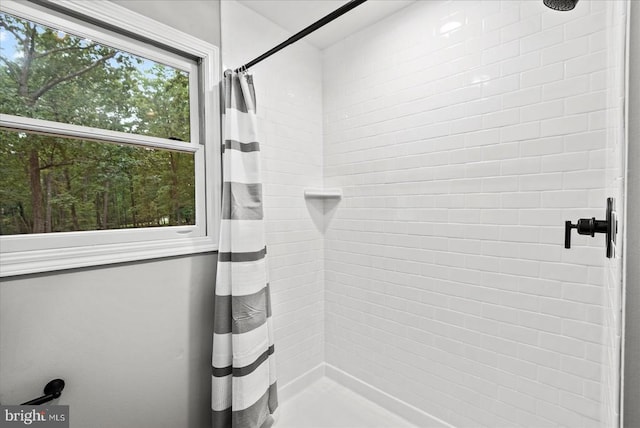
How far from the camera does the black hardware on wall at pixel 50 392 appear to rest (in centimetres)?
105

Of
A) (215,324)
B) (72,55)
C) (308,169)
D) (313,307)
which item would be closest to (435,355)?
(313,307)

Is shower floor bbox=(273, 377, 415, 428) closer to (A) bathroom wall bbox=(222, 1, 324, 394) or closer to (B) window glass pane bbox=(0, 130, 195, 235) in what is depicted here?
(A) bathroom wall bbox=(222, 1, 324, 394)

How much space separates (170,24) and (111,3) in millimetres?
240

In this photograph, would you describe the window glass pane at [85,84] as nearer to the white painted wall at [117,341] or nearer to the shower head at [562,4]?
the white painted wall at [117,341]

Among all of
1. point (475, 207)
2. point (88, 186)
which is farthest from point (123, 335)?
point (475, 207)

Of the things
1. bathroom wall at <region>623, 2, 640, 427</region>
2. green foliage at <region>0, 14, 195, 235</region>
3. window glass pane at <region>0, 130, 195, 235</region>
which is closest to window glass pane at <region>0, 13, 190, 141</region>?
green foliage at <region>0, 14, 195, 235</region>

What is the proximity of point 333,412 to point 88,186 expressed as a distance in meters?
1.85

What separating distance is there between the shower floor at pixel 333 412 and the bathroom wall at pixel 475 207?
15 cm

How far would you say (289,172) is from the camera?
6.52ft

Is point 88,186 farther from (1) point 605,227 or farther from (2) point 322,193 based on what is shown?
(1) point 605,227

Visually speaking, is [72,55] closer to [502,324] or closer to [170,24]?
[170,24]

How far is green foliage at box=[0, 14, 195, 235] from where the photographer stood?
1097 mm

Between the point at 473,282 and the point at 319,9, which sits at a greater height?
Answer: the point at 319,9

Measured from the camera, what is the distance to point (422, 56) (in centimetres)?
167
